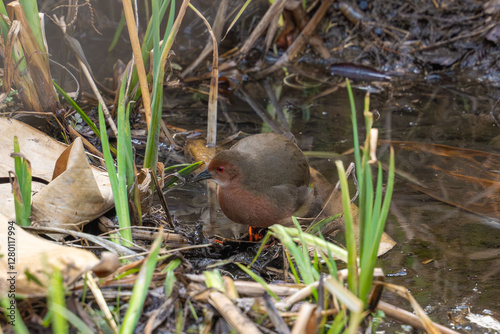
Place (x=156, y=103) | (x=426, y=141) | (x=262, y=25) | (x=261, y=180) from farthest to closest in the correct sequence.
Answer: (x=262, y=25) < (x=426, y=141) < (x=261, y=180) < (x=156, y=103)

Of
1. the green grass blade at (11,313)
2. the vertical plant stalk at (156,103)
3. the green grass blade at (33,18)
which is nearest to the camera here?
the green grass blade at (11,313)

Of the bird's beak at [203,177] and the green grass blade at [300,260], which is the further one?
the bird's beak at [203,177]

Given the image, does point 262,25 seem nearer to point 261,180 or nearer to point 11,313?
point 261,180

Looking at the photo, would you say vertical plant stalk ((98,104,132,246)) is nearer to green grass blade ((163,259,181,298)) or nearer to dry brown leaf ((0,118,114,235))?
dry brown leaf ((0,118,114,235))

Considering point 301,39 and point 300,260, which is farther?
point 301,39

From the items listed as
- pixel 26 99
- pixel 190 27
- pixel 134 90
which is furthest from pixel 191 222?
pixel 190 27

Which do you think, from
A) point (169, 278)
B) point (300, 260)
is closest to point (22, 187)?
point (169, 278)

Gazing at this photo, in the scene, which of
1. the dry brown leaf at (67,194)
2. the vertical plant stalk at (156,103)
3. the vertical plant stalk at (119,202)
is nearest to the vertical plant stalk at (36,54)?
the dry brown leaf at (67,194)

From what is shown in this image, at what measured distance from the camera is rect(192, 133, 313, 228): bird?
3.19 meters

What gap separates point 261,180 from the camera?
11.1ft

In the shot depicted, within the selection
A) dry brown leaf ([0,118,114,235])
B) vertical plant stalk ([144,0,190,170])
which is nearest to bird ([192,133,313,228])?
vertical plant stalk ([144,0,190,170])

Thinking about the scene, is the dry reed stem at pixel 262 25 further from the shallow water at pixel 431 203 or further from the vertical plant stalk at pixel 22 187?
the vertical plant stalk at pixel 22 187

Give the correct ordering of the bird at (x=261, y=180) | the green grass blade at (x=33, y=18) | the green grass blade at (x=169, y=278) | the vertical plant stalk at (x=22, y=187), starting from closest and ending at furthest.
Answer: the green grass blade at (x=169, y=278)
the vertical plant stalk at (x=22, y=187)
the green grass blade at (x=33, y=18)
the bird at (x=261, y=180)

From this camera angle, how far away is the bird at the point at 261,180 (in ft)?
10.5
